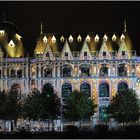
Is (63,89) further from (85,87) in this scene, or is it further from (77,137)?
(77,137)

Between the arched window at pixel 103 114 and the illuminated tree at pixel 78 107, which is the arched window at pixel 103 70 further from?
the illuminated tree at pixel 78 107

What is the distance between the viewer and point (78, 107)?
10656 cm

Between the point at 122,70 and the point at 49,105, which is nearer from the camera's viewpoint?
the point at 49,105

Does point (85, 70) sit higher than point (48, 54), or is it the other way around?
point (48, 54)

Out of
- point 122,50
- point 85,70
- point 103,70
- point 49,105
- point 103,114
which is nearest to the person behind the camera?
point 49,105

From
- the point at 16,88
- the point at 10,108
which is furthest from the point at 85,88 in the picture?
the point at 10,108

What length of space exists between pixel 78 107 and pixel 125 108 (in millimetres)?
8903

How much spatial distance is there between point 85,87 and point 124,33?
52.9ft

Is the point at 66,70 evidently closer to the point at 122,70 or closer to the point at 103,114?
the point at 122,70

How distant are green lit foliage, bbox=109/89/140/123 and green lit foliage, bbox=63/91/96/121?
177 inches

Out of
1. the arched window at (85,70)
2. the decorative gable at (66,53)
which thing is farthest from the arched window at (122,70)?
the decorative gable at (66,53)

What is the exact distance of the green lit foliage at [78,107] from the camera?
10681 centimetres

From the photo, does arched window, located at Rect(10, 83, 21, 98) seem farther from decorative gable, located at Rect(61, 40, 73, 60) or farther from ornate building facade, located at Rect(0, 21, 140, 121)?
decorative gable, located at Rect(61, 40, 73, 60)

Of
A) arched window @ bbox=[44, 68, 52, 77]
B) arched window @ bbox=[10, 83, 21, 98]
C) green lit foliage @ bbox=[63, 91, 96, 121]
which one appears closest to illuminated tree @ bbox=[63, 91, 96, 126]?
green lit foliage @ bbox=[63, 91, 96, 121]
